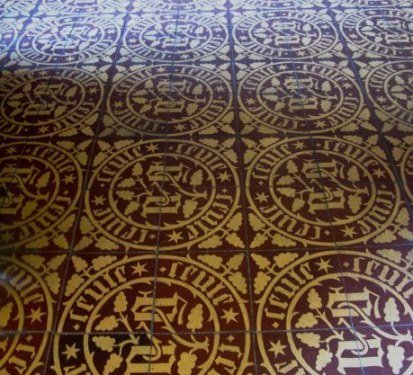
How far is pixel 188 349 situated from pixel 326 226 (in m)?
0.50

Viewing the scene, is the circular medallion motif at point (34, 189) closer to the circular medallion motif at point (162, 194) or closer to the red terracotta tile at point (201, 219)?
the circular medallion motif at point (162, 194)

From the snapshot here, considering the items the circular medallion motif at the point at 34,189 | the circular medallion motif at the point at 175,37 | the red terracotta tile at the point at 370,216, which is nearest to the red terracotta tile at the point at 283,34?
the circular medallion motif at the point at 175,37

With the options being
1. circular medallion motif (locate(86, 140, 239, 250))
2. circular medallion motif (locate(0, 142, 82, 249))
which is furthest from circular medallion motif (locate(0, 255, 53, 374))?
circular medallion motif (locate(86, 140, 239, 250))

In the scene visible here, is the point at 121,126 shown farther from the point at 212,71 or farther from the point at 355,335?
the point at 355,335

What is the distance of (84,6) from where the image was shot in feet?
7.59

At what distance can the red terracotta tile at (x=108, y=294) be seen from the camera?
44.3 inches

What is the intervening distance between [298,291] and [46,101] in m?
1.14

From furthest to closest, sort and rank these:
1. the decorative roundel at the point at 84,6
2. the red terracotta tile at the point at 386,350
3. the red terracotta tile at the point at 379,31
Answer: the decorative roundel at the point at 84,6 → the red terracotta tile at the point at 379,31 → the red terracotta tile at the point at 386,350

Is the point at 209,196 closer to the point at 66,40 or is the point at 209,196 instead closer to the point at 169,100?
the point at 169,100

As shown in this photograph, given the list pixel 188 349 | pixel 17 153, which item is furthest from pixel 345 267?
pixel 17 153

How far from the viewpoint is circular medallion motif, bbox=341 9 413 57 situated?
193cm

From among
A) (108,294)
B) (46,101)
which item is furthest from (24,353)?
(46,101)

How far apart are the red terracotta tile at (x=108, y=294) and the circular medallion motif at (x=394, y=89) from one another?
980mm

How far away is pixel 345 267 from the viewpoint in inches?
47.8
